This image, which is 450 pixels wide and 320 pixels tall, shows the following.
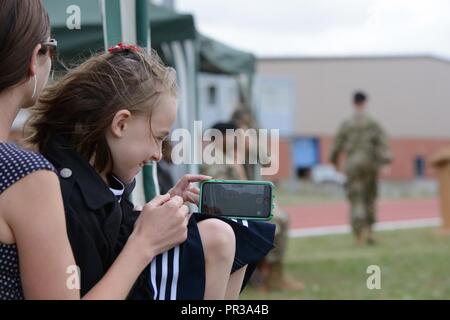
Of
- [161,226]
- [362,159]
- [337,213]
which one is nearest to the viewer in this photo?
[161,226]

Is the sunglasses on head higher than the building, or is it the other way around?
the sunglasses on head

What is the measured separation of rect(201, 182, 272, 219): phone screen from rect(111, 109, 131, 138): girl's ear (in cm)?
28

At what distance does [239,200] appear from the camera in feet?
5.46

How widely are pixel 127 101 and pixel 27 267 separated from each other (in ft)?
1.52

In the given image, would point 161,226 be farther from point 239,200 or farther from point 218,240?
point 239,200

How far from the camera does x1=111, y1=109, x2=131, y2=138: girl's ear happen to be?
1516 millimetres

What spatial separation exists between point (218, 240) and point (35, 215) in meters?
0.45

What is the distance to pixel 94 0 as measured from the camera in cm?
375

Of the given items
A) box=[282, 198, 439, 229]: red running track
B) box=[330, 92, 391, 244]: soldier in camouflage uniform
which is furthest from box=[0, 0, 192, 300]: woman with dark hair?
box=[282, 198, 439, 229]: red running track

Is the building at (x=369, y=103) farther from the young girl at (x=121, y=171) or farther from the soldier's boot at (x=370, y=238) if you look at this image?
the young girl at (x=121, y=171)

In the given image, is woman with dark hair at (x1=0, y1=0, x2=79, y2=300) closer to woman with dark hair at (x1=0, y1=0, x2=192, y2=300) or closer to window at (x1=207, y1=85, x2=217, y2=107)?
woman with dark hair at (x1=0, y1=0, x2=192, y2=300)

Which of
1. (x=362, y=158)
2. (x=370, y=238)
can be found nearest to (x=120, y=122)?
(x=362, y=158)
